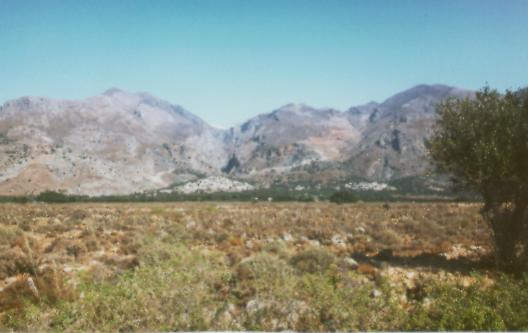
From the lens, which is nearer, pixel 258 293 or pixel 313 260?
pixel 258 293

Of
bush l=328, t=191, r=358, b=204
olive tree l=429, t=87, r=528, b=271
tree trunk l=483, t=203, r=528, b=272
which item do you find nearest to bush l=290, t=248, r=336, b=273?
olive tree l=429, t=87, r=528, b=271

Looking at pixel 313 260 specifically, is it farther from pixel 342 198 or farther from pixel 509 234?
pixel 342 198

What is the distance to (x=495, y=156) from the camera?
15.6 m

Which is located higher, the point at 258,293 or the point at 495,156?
the point at 495,156

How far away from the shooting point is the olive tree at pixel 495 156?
15.7 metres

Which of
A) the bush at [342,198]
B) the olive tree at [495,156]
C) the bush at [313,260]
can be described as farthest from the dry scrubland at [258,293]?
the bush at [342,198]

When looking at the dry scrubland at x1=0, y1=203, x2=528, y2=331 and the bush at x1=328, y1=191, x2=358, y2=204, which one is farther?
the bush at x1=328, y1=191, x2=358, y2=204

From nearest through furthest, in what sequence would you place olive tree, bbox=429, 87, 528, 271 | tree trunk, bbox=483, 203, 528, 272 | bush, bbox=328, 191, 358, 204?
olive tree, bbox=429, 87, 528, 271 < tree trunk, bbox=483, 203, 528, 272 < bush, bbox=328, 191, 358, 204

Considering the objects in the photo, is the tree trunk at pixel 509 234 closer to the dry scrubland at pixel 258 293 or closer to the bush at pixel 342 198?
the dry scrubland at pixel 258 293

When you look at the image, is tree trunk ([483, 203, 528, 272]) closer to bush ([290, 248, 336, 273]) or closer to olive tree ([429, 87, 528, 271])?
olive tree ([429, 87, 528, 271])

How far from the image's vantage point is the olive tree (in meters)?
15.7

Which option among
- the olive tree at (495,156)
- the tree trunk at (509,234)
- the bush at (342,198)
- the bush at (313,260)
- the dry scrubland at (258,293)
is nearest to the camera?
the dry scrubland at (258,293)

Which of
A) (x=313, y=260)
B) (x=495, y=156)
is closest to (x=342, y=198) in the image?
(x=313, y=260)

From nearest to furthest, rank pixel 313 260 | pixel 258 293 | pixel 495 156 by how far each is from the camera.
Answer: pixel 258 293, pixel 495 156, pixel 313 260
